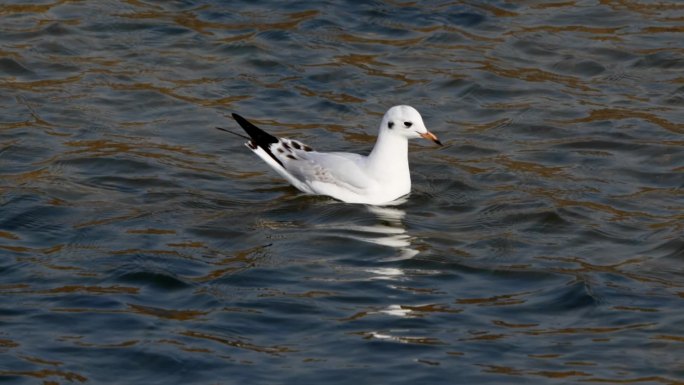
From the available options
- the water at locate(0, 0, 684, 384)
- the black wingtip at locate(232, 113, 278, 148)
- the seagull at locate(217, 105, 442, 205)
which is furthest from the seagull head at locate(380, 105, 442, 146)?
the black wingtip at locate(232, 113, 278, 148)

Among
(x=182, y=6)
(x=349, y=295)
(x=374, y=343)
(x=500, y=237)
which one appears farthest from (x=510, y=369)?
(x=182, y=6)

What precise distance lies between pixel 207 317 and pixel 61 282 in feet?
3.90

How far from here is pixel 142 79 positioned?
47.8ft

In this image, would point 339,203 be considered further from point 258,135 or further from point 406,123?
point 258,135

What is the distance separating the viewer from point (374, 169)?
1168 centimetres

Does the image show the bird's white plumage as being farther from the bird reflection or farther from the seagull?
the bird reflection

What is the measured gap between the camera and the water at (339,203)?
8703 millimetres

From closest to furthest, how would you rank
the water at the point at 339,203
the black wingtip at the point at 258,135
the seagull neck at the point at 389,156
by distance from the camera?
the water at the point at 339,203 < the seagull neck at the point at 389,156 < the black wingtip at the point at 258,135

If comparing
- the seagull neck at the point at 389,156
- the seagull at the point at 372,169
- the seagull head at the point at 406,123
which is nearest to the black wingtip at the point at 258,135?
Result: the seagull at the point at 372,169

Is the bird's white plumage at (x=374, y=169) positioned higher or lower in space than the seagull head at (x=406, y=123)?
lower

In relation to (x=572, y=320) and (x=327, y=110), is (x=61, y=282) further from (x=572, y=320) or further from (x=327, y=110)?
(x=327, y=110)

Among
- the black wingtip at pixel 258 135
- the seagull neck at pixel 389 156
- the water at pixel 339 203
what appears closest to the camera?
the water at pixel 339 203

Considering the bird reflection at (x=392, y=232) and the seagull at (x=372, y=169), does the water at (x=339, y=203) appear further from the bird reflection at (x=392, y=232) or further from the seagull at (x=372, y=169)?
the seagull at (x=372, y=169)

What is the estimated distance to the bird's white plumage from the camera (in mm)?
11688
